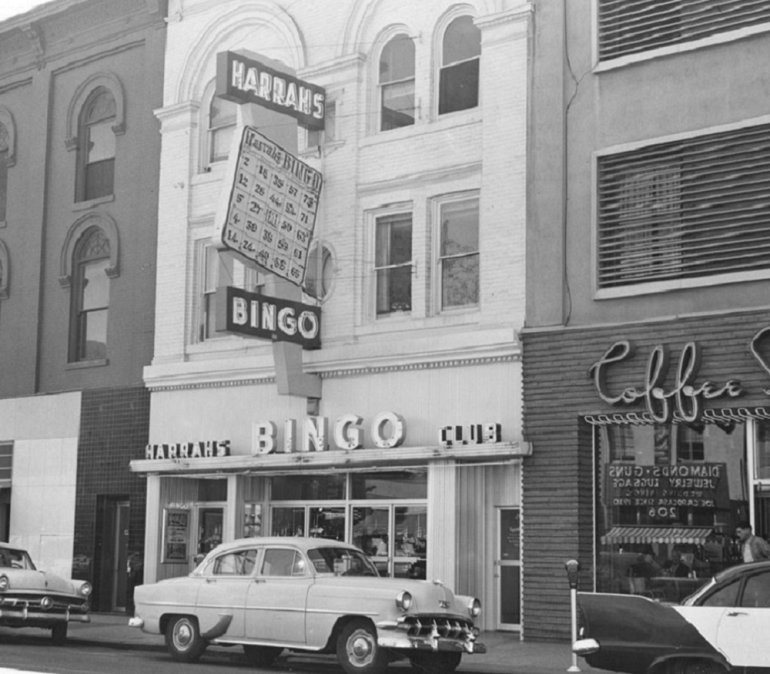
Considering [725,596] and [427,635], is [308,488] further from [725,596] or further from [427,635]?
[725,596]

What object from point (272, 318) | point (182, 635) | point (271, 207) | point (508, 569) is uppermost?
point (271, 207)

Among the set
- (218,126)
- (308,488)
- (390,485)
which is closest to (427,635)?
(390,485)

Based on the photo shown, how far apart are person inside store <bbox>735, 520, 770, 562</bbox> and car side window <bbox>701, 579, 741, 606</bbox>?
521 centimetres

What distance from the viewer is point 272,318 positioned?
22.7 m

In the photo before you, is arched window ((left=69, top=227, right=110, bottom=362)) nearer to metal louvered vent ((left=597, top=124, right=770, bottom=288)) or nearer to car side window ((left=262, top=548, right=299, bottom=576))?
car side window ((left=262, top=548, right=299, bottom=576))

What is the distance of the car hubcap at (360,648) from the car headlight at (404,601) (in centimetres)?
59

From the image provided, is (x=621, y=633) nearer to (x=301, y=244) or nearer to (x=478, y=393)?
(x=478, y=393)

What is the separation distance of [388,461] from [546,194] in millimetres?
4976

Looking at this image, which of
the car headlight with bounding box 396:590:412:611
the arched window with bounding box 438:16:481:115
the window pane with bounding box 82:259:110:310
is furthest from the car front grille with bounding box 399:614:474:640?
the window pane with bounding box 82:259:110:310

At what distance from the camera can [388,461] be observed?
22391mm

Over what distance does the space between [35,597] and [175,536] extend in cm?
502

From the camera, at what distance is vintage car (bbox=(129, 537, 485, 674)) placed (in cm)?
1609

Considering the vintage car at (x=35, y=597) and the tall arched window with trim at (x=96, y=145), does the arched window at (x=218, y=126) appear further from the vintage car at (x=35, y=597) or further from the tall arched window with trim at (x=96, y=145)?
the vintage car at (x=35, y=597)

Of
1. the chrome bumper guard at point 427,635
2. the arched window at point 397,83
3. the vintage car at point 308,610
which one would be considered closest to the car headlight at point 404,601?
the vintage car at point 308,610
